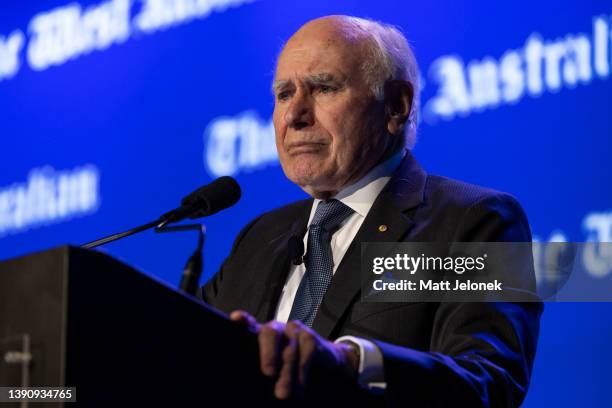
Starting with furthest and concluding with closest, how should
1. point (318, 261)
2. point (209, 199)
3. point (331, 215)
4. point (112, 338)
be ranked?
point (331, 215) → point (318, 261) → point (209, 199) → point (112, 338)

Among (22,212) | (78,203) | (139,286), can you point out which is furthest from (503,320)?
(22,212)

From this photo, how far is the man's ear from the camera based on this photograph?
2.56 meters

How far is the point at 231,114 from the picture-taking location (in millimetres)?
3590

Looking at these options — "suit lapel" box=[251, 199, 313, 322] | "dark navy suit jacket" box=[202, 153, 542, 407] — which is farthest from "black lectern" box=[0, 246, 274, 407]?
"suit lapel" box=[251, 199, 313, 322]

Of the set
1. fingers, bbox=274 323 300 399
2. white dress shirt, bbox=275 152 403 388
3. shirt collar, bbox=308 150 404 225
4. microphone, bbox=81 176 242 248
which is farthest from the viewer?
shirt collar, bbox=308 150 404 225

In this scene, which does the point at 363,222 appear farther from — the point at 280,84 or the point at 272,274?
the point at 280,84

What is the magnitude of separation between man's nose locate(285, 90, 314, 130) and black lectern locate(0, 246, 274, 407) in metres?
1.25

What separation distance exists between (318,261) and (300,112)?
43cm

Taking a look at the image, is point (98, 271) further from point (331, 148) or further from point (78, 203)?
point (78, 203)

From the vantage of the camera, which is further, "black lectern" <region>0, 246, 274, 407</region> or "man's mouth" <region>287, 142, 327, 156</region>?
"man's mouth" <region>287, 142, 327, 156</region>

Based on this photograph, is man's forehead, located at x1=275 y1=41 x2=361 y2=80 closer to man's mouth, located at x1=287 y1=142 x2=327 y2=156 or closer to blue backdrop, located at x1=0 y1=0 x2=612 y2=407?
man's mouth, located at x1=287 y1=142 x2=327 y2=156

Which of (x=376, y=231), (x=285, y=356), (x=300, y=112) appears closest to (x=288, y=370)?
(x=285, y=356)

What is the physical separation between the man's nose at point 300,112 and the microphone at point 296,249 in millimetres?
327

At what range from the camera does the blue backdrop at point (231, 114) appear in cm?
277
